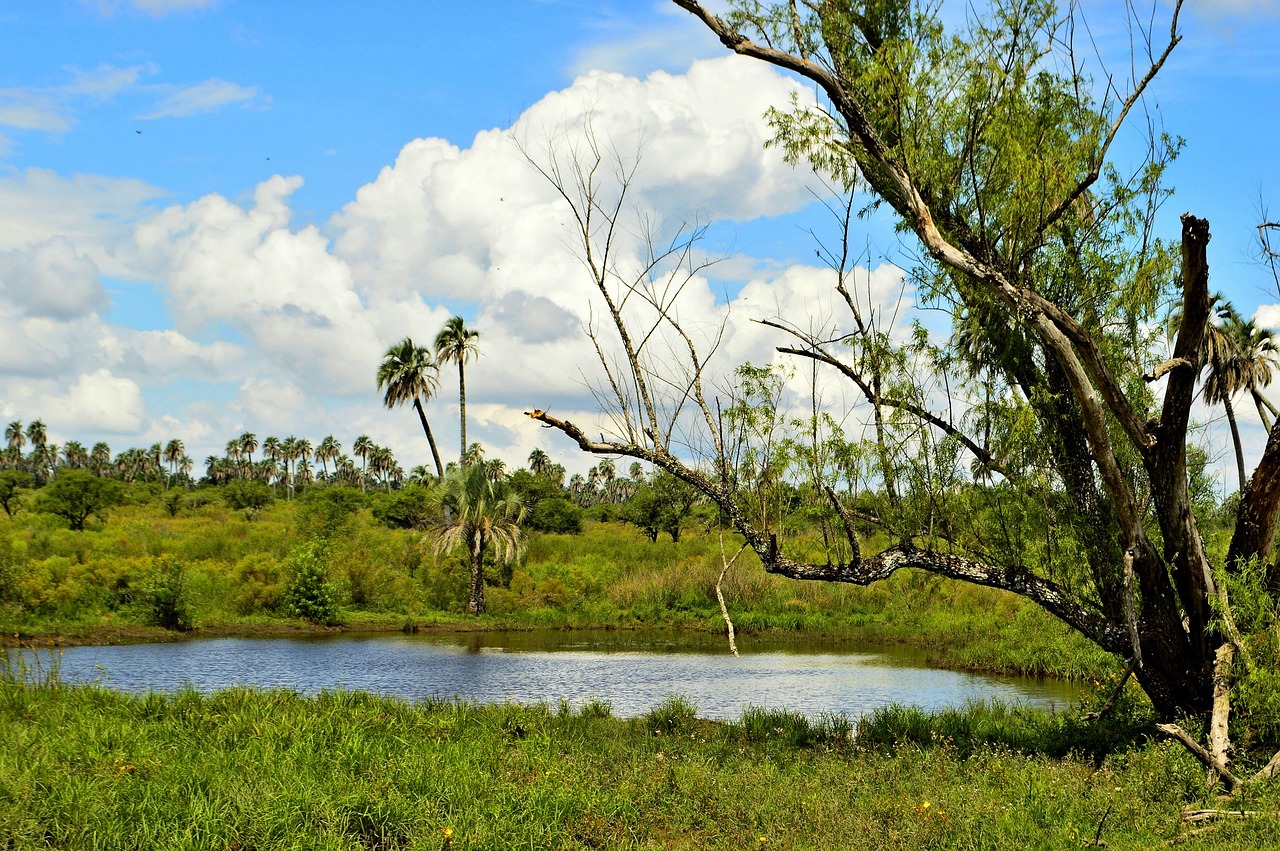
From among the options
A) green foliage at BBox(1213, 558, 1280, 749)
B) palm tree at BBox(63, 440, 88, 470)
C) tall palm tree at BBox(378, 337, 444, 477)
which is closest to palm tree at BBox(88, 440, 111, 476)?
palm tree at BBox(63, 440, 88, 470)

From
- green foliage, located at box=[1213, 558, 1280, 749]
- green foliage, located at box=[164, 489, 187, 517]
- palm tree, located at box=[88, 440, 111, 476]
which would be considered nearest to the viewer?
green foliage, located at box=[1213, 558, 1280, 749]

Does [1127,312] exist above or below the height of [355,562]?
above

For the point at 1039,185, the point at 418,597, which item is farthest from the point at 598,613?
the point at 1039,185

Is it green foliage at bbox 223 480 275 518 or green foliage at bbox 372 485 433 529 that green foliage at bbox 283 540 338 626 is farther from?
green foliage at bbox 223 480 275 518

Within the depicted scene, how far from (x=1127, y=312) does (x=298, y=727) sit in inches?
417

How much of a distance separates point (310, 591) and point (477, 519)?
6.71m

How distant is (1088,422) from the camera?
1053 centimetres

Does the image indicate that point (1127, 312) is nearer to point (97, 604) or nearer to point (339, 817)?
point (339, 817)

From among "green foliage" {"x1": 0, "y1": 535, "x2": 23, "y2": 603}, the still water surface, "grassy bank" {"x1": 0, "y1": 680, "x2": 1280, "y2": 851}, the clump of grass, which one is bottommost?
the still water surface

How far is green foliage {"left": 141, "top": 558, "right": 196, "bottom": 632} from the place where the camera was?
31.2m

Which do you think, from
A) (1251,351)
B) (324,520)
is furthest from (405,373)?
(1251,351)

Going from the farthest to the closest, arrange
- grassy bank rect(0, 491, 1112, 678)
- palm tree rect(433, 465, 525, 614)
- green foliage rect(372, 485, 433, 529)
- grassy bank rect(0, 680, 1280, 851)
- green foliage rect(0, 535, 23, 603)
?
green foliage rect(372, 485, 433, 529) < palm tree rect(433, 465, 525, 614) < grassy bank rect(0, 491, 1112, 678) < green foliage rect(0, 535, 23, 603) < grassy bank rect(0, 680, 1280, 851)

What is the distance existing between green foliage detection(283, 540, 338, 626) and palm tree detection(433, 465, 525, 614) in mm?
4302

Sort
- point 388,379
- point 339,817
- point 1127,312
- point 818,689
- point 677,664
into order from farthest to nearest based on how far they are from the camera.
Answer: point 388,379
point 677,664
point 818,689
point 1127,312
point 339,817
